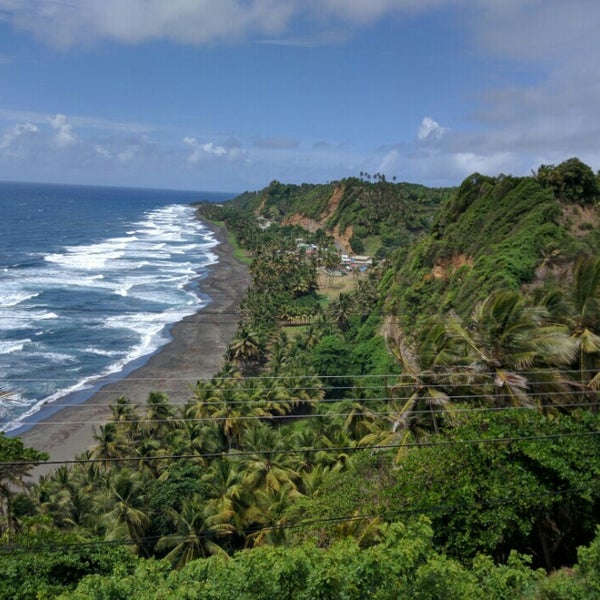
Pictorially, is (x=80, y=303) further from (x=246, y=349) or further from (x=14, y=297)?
(x=246, y=349)

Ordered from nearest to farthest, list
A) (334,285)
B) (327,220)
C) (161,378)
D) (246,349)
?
(161,378), (246,349), (334,285), (327,220)

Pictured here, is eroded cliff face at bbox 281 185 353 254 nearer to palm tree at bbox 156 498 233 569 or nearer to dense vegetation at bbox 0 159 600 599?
dense vegetation at bbox 0 159 600 599

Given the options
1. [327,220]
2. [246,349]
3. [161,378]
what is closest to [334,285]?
[246,349]

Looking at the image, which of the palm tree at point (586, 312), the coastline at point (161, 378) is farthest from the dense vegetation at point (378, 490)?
the coastline at point (161, 378)

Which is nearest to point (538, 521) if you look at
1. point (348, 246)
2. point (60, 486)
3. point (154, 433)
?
point (60, 486)

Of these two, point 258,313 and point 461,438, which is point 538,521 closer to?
point 461,438

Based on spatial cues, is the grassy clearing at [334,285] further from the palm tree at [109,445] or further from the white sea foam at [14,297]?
the palm tree at [109,445]
